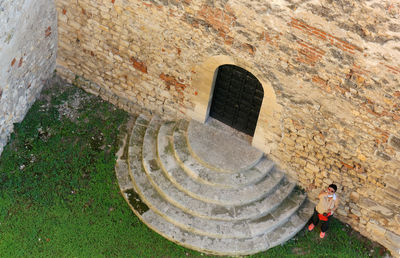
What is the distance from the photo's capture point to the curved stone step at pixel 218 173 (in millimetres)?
8953

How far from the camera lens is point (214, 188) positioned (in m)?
8.95

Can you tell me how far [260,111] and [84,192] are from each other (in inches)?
Result: 138

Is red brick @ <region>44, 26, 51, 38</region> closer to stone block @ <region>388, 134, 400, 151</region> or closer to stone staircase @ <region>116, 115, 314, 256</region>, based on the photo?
stone staircase @ <region>116, 115, 314, 256</region>

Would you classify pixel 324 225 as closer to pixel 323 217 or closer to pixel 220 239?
pixel 323 217

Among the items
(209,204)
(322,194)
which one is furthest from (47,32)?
(322,194)

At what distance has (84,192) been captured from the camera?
923cm

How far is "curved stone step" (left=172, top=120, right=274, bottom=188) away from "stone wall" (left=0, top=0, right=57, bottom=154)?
3119 millimetres

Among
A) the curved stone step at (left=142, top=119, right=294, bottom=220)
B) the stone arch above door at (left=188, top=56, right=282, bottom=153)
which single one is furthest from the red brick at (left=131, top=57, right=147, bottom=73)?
the curved stone step at (left=142, top=119, right=294, bottom=220)

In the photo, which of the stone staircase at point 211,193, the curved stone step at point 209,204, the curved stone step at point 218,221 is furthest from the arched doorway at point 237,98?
the curved stone step at point 218,221

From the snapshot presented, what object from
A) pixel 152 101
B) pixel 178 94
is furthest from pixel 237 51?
pixel 152 101

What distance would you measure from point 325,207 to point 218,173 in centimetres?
193

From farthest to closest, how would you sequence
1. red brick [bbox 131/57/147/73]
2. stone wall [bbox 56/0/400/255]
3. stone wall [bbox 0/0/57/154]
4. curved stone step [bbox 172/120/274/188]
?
red brick [bbox 131/57/147/73], curved stone step [bbox 172/120/274/188], stone wall [bbox 0/0/57/154], stone wall [bbox 56/0/400/255]

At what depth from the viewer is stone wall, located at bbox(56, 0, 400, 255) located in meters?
7.19

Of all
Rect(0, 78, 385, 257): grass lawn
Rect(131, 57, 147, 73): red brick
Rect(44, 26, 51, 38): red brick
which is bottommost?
Rect(0, 78, 385, 257): grass lawn
